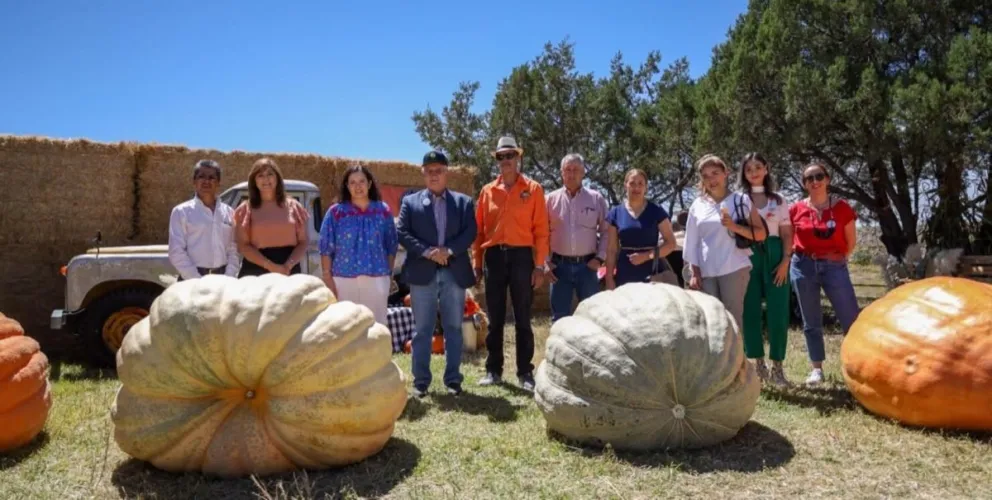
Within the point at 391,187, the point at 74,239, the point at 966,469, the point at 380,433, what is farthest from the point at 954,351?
the point at 74,239

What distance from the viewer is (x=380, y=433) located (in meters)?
3.59

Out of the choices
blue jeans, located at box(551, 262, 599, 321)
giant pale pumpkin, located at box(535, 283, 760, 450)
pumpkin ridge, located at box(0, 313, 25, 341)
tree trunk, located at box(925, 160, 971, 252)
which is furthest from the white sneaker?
tree trunk, located at box(925, 160, 971, 252)

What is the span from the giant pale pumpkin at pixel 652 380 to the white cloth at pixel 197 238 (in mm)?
2858

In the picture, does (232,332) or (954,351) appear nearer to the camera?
(232,332)

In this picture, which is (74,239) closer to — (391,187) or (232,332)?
(391,187)

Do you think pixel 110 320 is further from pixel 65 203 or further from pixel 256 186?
pixel 256 186

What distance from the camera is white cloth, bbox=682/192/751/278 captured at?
5.14 m

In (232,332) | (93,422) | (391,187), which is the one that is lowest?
(93,422)

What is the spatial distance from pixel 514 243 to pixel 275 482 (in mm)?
2595

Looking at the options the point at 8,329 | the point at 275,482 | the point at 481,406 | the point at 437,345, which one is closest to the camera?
the point at 275,482

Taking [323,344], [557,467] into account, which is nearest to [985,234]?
[557,467]

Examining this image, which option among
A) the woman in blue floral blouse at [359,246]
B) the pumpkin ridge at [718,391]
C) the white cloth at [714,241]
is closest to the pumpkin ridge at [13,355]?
the woman in blue floral blouse at [359,246]

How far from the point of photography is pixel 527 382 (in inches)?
217

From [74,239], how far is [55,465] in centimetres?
545
